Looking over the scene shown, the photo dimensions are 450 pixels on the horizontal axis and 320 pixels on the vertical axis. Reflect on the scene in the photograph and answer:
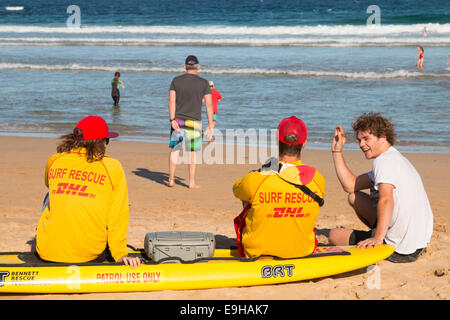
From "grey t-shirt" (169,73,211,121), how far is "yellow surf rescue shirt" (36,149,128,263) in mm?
3786

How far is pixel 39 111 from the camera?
15578 mm

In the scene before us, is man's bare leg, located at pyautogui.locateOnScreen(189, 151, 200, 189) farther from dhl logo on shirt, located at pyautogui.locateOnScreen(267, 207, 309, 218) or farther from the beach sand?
dhl logo on shirt, located at pyautogui.locateOnScreen(267, 207, 309, 218)

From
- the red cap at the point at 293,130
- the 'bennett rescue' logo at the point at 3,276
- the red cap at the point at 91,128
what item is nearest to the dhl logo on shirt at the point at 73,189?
the red cap at the point at 91,128

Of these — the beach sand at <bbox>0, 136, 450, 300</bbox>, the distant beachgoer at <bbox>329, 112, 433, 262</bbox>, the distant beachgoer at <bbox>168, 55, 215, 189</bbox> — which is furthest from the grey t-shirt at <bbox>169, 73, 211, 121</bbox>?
the distant beachgoer at <bbox>329, 112, 433, 262</bbox>

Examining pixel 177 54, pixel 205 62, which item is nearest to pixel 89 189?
pixel 205 62

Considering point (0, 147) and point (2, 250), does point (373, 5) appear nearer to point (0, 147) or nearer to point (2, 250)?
point (0, 147)

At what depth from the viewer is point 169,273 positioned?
15.9ft

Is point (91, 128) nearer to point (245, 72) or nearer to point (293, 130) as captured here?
point (293, 130)

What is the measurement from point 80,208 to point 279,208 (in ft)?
4.95

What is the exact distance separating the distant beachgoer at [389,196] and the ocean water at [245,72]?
6.38 m

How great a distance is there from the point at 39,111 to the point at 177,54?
13917mm

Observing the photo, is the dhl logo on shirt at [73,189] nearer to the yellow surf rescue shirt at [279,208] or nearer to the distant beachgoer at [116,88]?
the yellow surf rescue shirt at [279,208]

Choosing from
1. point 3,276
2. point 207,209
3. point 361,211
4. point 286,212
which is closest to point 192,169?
point 207,209

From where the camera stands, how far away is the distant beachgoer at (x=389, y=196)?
5.18 metres
